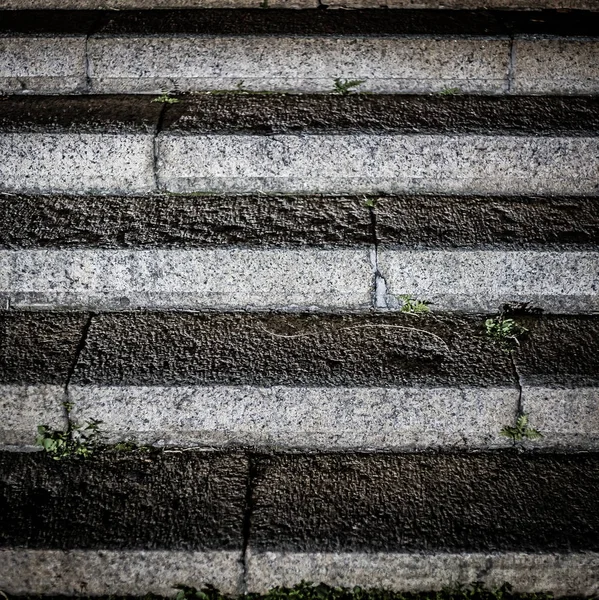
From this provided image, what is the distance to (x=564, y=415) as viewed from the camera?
2408 mm

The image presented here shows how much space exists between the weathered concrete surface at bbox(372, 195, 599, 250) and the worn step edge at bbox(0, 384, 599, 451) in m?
0.64

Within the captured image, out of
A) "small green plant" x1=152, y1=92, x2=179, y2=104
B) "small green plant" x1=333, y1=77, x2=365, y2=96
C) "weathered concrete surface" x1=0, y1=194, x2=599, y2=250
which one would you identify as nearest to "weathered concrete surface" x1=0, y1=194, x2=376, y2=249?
"weathered concrete surface" x1=0, y1=194, x2=599, y2=250

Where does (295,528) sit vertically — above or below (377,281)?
below

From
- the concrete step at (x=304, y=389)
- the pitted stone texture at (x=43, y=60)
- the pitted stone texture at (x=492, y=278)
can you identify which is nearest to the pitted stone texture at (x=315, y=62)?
the pitted stone texture at (x=43, y=60)

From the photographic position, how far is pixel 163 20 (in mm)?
3262

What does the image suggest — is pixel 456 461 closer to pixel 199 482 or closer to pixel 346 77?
pixel 199 482

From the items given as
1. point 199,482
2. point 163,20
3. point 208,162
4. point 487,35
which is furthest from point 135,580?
point 487,35

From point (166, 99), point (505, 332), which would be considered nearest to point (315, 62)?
point (166, 99)

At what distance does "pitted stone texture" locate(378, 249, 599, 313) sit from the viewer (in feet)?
8.48

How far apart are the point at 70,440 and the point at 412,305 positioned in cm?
155

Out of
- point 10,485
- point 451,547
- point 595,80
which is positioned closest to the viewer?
point 451,547

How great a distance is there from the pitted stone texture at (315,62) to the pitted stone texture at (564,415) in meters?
1.62

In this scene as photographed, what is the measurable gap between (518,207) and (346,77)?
1093mm

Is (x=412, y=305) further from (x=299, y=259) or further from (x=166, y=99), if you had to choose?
(x=166, y=99)
